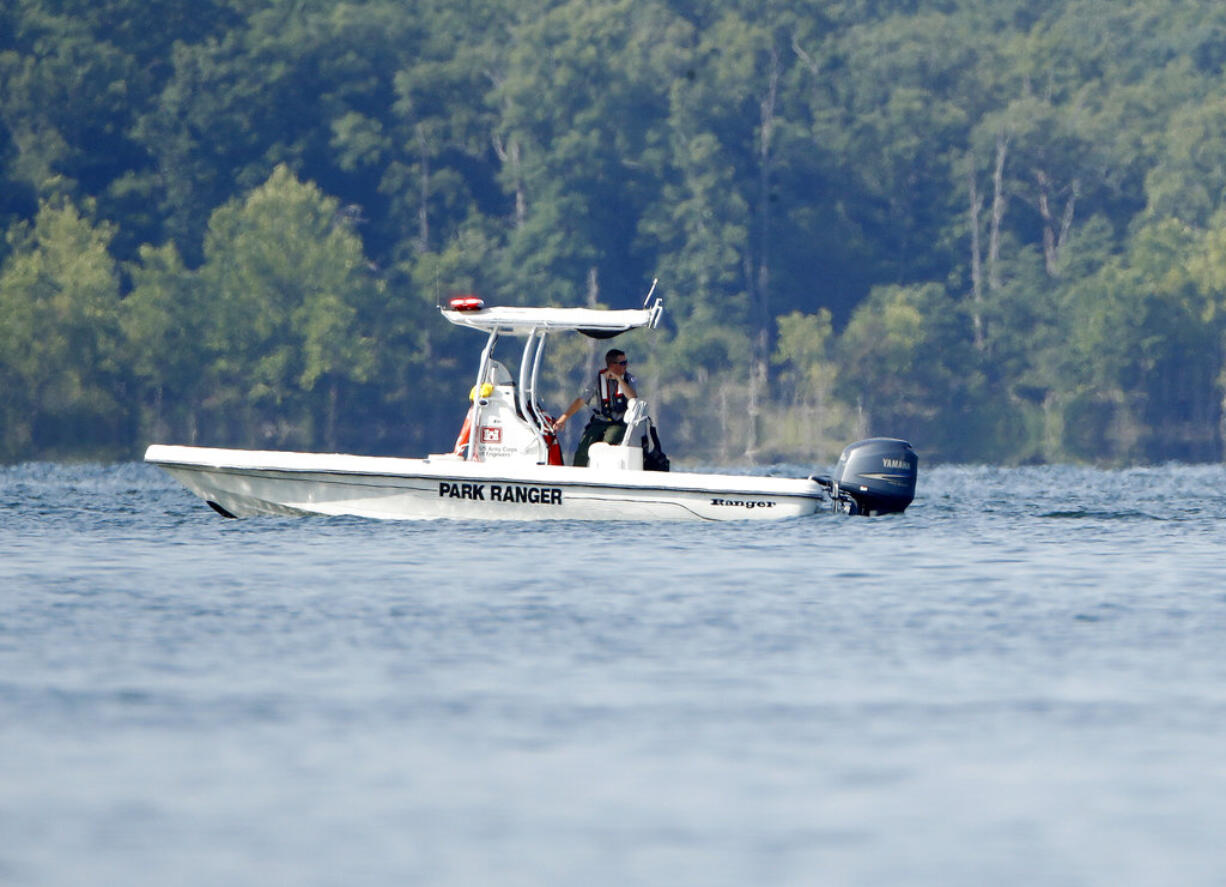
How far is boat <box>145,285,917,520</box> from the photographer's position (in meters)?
19.8

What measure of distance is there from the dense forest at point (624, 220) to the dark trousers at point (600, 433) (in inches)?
1664

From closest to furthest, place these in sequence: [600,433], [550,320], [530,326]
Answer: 1. [600,433]
2. [550,320]
3. [530,326]

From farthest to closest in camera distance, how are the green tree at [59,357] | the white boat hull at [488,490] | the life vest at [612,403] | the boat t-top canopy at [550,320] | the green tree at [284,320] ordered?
the green tree at [284,320] < the green tree at [59,357] < the boat t-top canopy at [550,320] < the life vest at [612,403] < the white boat hull at [488,490]

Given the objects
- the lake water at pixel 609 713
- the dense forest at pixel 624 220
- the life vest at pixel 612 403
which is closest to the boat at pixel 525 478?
the life vest at pixel 612 403

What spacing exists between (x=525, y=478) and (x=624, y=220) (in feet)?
180

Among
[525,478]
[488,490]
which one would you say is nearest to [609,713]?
[525,478]

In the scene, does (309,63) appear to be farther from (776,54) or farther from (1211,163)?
(1211,163)

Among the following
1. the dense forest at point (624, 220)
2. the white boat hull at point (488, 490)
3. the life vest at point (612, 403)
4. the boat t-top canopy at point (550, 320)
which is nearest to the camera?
the white boat hull at point (488, 490)

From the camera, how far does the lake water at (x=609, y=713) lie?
7.95 m

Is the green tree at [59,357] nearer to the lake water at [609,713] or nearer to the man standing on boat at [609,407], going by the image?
the man standing on boat at [609,407]

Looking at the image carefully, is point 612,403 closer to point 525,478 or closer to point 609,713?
point 525,478

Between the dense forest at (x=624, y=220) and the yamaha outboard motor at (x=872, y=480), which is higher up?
the dense forest at (x=624, y=220)

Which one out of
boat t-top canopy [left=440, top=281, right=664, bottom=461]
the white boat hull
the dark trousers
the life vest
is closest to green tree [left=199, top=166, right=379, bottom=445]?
the white boat hull

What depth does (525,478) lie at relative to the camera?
1994cm
